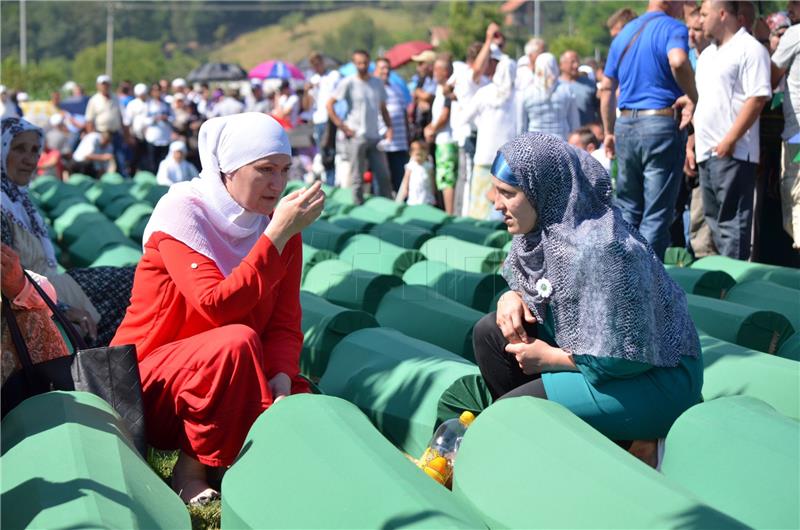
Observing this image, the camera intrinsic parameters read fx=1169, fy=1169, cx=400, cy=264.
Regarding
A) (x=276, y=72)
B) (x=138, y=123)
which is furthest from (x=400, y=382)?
(x=276, y=72)

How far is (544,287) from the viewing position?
3646 millimetres

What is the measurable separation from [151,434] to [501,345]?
1.22 m

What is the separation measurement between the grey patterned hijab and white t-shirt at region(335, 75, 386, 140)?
27.6 feet

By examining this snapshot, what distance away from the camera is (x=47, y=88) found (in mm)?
51125

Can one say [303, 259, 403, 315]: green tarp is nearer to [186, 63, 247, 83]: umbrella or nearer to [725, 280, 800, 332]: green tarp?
[725, 280, 800, 332]: green tarp

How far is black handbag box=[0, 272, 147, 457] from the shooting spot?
3.73 m

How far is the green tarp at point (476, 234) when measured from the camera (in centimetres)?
A: 796

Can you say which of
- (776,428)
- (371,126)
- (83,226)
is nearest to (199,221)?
(776,428)

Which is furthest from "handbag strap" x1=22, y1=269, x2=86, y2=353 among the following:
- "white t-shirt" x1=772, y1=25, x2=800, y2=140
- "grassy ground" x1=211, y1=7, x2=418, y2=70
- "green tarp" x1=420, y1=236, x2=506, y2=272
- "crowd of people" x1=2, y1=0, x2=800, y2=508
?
"grassy ground" x1=211, y1=7, x2=418, y2=70

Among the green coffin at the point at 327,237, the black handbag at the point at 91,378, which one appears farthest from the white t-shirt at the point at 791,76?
the black handbag at the point at 91,378

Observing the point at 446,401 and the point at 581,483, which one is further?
the point at 446,401

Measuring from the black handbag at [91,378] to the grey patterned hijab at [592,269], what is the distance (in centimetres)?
134

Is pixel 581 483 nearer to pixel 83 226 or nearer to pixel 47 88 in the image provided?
pixel 83 226

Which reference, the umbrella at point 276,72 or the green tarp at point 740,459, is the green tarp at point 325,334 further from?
the umbrella at point 276,72
